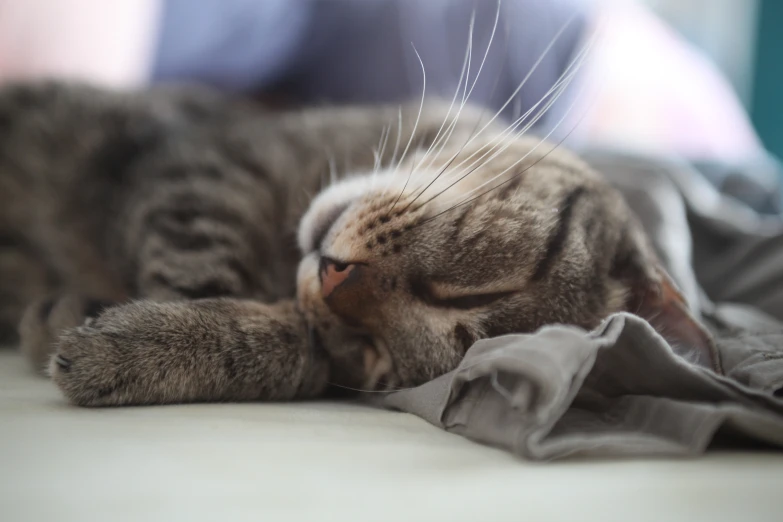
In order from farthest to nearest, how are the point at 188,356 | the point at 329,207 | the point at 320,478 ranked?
the point at 329,207 → the point at 188,356 → the point at 320,478

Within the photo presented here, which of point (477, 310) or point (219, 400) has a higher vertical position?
point (477, 310)

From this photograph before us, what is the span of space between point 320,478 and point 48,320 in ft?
2.24

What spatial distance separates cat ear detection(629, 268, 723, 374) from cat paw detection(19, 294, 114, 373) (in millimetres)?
794

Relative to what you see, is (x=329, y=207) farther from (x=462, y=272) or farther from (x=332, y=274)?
(x=462, y=272)

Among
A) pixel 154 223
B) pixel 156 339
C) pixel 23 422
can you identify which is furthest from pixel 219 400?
pixel 154 223

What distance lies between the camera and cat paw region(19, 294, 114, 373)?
941mm

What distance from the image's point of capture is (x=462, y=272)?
80 cm

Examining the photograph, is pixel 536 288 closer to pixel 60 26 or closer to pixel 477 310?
pixel 477 310

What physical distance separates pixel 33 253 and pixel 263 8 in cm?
93

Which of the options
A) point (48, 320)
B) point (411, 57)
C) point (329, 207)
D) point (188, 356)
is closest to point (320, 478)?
point (188, 356)

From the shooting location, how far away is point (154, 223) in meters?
1.15

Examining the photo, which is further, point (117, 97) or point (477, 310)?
point (117, 97)

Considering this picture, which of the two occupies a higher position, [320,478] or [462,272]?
[462,272]

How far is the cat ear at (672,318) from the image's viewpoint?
0.81 meters
